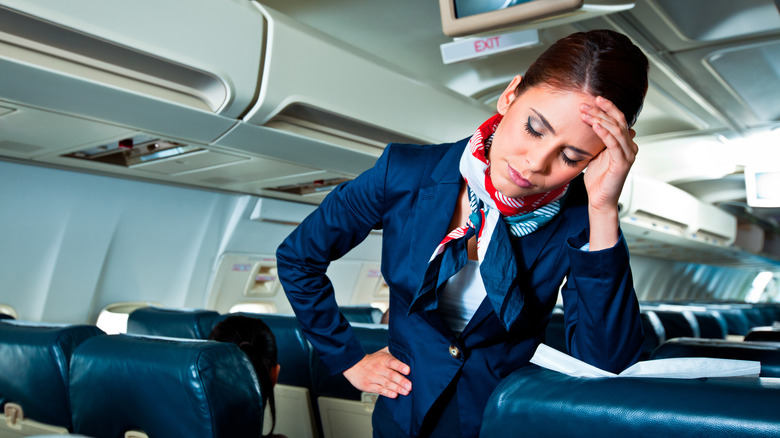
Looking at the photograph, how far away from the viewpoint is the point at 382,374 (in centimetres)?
149

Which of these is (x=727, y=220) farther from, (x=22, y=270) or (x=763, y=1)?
(x=22, y=270)

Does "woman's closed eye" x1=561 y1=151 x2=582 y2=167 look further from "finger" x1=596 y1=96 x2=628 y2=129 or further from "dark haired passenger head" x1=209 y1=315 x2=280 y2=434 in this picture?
"dark haired passenger head" x1=209 y1=315 x2=280 y2=434

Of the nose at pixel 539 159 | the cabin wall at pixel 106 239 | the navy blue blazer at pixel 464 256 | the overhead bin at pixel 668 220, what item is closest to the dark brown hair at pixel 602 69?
the nose at pixel 539 159

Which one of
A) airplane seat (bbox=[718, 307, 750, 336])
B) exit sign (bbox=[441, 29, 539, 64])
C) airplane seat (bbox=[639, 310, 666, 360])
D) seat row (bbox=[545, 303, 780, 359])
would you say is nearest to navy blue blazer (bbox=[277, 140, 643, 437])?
seat row (bbox=[545, 303, 780, 359])

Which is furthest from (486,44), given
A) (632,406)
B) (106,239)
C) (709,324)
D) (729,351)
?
(106,239)

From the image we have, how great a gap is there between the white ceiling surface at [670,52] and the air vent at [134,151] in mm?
1134

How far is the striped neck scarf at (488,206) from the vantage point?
1299mm

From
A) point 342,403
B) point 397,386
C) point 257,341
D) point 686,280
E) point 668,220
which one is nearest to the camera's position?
point 397,386

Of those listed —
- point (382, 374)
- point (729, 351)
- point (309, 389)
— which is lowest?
point (309, 389)

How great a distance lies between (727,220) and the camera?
11.2 m

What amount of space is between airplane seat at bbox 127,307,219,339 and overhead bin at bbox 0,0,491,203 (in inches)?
41.2

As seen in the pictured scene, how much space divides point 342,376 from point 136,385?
1.39 m

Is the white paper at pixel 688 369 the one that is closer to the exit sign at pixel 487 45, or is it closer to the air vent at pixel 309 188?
the exit sign at pixel 487 45

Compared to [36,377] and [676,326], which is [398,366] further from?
[676,326]
